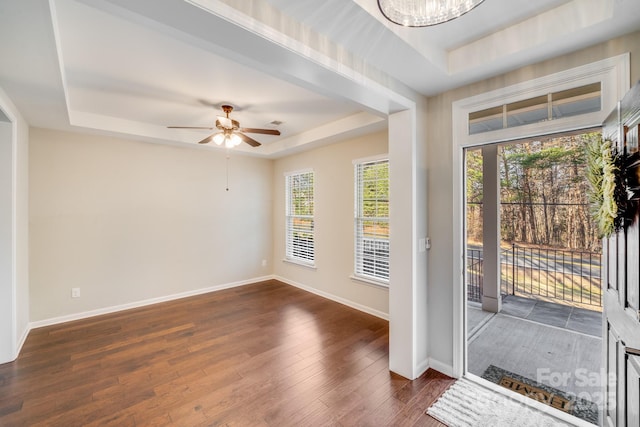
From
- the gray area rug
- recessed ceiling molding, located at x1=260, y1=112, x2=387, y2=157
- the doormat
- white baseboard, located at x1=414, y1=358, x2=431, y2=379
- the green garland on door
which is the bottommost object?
the doormat

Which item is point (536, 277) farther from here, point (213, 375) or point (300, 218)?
point (213, 375)

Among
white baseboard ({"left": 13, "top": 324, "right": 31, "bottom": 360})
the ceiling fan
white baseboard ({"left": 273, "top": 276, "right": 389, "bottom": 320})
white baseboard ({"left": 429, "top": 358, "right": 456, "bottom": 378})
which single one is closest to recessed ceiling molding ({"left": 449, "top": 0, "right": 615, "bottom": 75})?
the ceiling fan

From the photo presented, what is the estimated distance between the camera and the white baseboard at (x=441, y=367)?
2503 millimetres

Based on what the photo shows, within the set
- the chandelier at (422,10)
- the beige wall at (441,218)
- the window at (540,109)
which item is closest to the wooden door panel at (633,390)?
the beige wall at (441,218)

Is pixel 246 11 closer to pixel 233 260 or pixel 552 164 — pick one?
pixel 233 260

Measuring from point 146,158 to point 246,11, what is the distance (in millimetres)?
3795

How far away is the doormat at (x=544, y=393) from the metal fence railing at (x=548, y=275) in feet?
7.40

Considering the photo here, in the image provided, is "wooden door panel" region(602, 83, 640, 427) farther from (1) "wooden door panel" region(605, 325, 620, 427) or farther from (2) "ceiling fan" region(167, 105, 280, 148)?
(2) "ceiling fan" region(167, 105, 280, 148)

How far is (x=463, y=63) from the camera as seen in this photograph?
2.14 metres

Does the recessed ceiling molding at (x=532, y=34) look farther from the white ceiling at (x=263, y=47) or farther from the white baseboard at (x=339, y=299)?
the white baseboard at (x=339, y=299)

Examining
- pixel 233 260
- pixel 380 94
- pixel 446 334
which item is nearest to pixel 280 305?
pixel 233 260

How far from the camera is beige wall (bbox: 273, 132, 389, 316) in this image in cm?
402

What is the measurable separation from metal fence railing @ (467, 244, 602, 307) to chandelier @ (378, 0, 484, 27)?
448 cm

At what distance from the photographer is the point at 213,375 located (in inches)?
100
